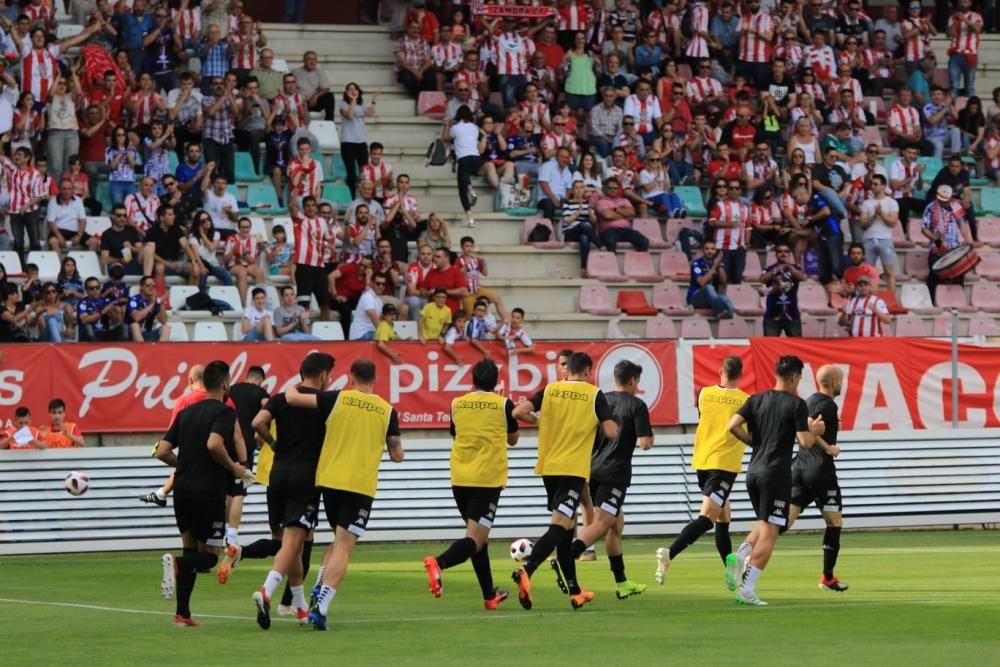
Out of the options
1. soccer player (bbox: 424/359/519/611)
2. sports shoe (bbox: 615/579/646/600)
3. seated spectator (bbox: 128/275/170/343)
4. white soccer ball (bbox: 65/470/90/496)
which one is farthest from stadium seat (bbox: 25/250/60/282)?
sports shoe (bbox: 615/579/646/600)

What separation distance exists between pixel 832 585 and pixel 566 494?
9.21 feet

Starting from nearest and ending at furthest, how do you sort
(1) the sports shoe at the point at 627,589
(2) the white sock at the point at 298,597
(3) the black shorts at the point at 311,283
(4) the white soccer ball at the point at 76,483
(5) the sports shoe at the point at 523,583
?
(2) the white sock at the point at 298,597, (5) the sports shoe at the point at 523,583, (1) the sports shoe at the point at 627,589, (4) the white soccer ball at the point at 76,483, (3) the black shorts at the point at 311,283

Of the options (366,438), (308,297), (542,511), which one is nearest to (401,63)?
(308,297)

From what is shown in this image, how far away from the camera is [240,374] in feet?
79.9

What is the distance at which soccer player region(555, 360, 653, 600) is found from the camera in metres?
15.4

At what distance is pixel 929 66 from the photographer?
36.0m

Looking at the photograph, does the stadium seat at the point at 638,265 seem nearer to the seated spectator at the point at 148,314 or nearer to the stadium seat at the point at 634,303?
the stadium seat at the point at 634,303

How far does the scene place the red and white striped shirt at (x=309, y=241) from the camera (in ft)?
88.8

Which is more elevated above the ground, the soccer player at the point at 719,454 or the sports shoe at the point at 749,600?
the soccer player at the point at 719,454

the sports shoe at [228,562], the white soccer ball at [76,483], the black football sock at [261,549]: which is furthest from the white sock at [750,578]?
the white soccer ball at [76,483]

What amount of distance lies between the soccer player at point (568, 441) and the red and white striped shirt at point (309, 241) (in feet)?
42.1

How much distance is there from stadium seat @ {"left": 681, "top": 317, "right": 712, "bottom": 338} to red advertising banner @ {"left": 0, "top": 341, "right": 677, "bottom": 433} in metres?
2.23

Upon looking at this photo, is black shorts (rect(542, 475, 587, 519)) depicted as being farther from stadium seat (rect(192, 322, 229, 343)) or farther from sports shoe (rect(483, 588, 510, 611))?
stadium seat (rect(192, 322, 229, 343))

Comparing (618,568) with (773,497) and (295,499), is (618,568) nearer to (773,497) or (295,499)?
(773,497)
